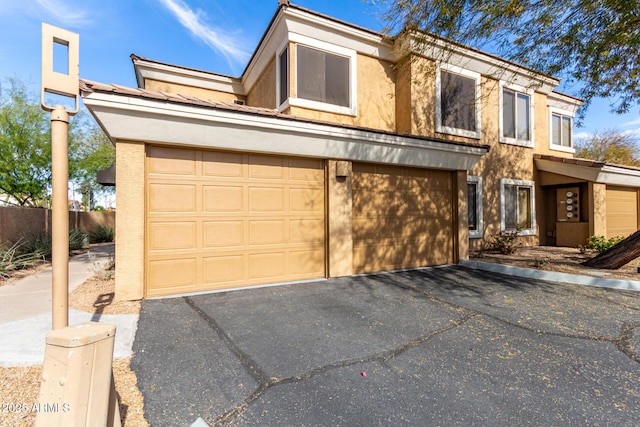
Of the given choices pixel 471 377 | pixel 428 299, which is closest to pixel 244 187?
pixel 428 299

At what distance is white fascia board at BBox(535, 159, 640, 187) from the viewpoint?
10891 millimetres

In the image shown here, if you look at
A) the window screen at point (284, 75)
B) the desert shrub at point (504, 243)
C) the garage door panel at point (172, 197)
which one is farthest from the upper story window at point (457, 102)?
the garage door panel at point (172, 197)

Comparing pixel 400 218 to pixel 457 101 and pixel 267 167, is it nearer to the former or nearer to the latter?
pixel 267 167

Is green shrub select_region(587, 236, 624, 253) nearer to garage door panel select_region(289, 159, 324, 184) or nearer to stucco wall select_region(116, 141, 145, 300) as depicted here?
garage door panel select_region(289, 159, 324, 184)

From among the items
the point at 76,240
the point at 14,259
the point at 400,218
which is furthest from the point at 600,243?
the point at 76,240

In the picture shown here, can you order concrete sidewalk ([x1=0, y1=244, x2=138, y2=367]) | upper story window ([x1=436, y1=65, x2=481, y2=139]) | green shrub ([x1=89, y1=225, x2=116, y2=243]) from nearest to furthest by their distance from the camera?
concrete sidewalk ([x1=0, y1=244, x2=138, y2=367])
upper story window ([x1=436, y1=65, x2=481, y2=139])
green shrub ([x1=89, y1=225, x2=116, y2=243])

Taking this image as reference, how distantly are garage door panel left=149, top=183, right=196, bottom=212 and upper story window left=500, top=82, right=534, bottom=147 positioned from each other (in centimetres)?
1145

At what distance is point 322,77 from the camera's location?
28.0 feet

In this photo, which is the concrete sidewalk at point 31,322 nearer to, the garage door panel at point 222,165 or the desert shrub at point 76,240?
the garage door panel at point 222,165

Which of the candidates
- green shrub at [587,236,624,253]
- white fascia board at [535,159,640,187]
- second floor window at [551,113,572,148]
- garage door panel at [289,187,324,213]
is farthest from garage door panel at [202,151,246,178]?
second floor window at [551,113,572,148]

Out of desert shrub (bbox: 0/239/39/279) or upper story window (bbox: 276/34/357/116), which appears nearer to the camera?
desert shrub (bbox: 0/239/39/279)

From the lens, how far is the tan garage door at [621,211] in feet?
39.8

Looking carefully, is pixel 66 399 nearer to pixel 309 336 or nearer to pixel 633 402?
pixel 309 336

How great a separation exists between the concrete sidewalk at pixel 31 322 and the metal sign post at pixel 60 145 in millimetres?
1226
